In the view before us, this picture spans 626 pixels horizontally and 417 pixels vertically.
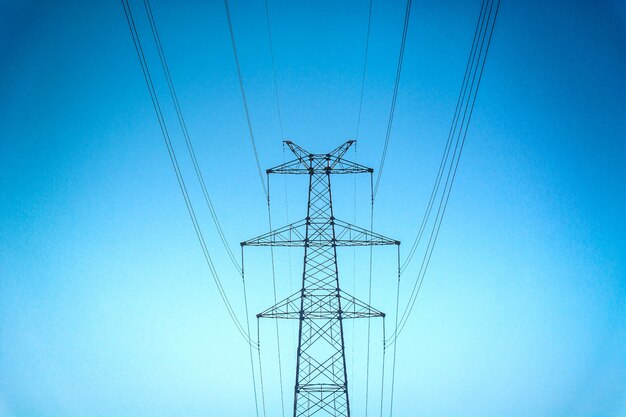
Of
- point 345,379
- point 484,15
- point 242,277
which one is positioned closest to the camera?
point 484,15

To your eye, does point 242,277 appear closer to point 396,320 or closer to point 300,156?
point 300,156

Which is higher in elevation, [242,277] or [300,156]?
[300,156]

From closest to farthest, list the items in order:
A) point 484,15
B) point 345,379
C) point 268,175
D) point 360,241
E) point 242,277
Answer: point 484,15
point 345,379
point 360,241
point 268,175
point 242,277

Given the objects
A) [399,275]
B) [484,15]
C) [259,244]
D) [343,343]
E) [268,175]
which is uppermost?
[484,15]

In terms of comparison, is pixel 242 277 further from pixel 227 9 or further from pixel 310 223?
pixel 227 9

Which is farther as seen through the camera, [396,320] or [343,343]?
[396,320]

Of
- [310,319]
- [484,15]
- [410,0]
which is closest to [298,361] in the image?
[310,319]

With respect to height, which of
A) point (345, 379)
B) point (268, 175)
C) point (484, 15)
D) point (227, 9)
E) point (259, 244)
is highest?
point (227, 9)

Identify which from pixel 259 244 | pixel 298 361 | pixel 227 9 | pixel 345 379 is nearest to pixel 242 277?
pixel 259 244

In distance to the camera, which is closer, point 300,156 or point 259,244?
point 259,244
